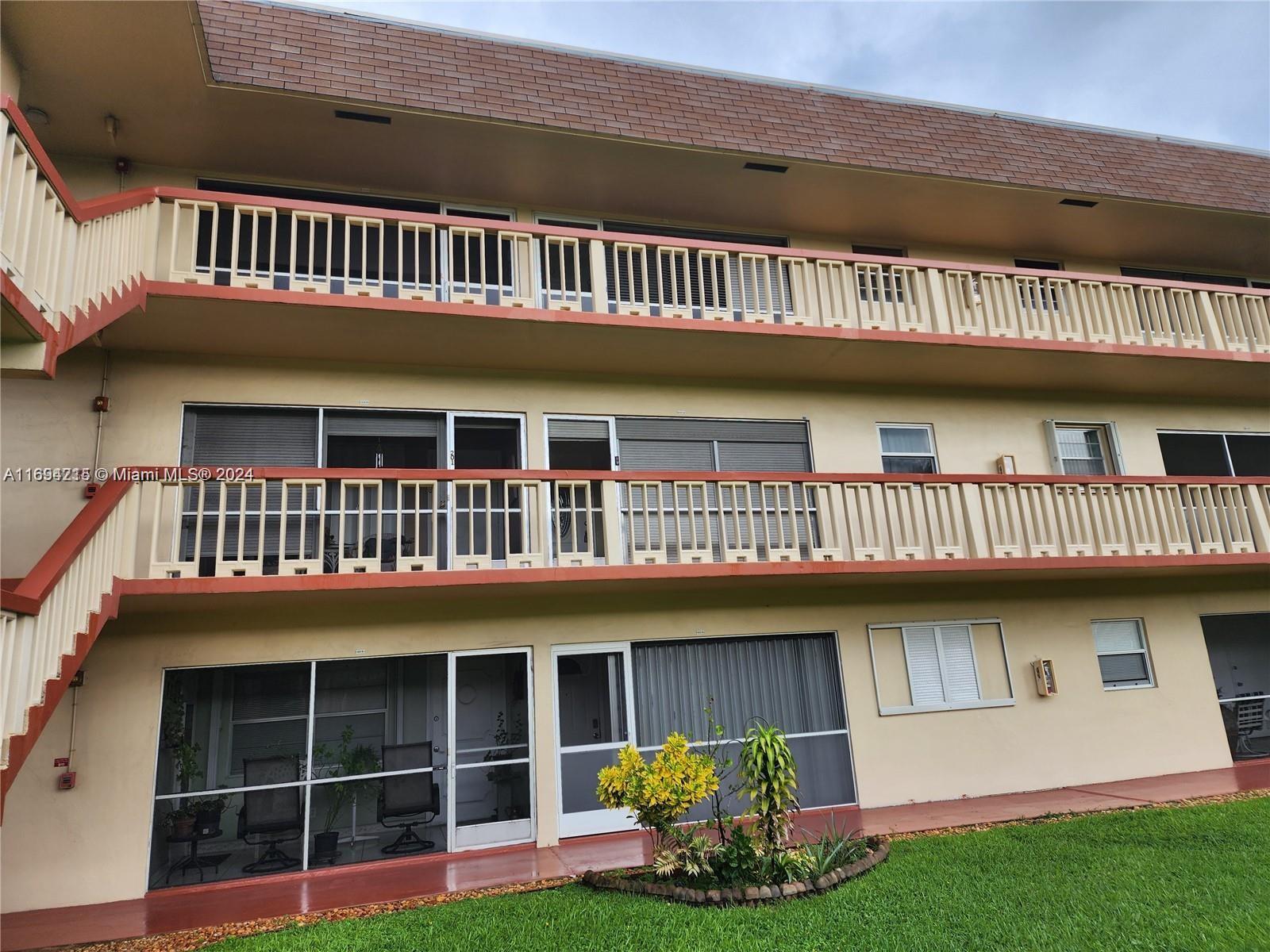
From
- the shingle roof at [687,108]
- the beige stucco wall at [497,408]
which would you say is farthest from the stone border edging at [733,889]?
the shingle roof at [687,108]

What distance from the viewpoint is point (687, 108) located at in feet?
34.1

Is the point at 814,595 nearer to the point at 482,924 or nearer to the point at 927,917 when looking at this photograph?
the point at 927,917

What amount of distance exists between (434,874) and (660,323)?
6.26 metres

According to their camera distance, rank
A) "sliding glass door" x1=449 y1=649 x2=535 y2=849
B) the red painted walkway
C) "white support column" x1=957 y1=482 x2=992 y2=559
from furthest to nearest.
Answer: "white support column" x1=957 y1=482 x2=992 y2=559, "sliding glass door" x1=449 y1=649 x2=535 y2=849, the red painted walkway

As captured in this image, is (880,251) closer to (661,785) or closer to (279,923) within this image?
(661,785)

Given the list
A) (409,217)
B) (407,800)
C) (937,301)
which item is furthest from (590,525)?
(937,301)

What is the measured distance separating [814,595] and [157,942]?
7.46 m

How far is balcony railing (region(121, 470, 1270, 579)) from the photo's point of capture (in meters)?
7.73

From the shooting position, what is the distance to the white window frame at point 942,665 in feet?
32.5

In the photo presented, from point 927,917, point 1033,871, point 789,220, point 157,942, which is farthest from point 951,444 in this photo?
point 157,942

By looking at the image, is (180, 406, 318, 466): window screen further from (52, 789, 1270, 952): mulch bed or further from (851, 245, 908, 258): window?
(851, 245, 908, 258): window

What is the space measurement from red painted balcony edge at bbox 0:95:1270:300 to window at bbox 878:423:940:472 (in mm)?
2236

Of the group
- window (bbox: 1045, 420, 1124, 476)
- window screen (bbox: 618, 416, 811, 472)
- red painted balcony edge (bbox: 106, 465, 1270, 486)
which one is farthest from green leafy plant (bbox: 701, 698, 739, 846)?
window (bbox: 1045, 420, 1124, 476)

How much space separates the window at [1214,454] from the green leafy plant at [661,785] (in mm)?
9756
